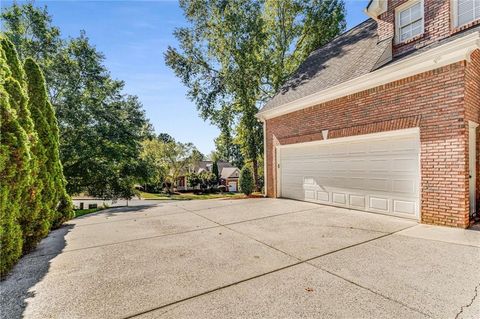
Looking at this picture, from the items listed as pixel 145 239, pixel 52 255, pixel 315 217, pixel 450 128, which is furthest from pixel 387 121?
pixel 52 255

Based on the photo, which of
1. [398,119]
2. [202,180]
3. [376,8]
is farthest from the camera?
Result: [202,180]

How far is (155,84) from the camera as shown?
44.0 feet

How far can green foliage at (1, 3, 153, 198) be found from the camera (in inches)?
514

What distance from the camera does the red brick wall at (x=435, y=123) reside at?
195 inches

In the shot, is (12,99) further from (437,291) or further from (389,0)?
(389,0)

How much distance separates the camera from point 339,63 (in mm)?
8820

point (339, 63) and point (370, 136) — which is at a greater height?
point (339, 63)

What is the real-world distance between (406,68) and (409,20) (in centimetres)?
197

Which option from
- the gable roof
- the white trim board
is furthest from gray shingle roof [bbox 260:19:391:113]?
the gable roof

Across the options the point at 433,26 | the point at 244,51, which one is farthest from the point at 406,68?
the point at 244,51

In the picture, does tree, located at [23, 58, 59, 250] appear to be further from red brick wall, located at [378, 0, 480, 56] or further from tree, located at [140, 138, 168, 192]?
red brick wall, located at [378, 0, 480, 56]

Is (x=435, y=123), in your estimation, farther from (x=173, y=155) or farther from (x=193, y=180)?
(x=193, y=180)

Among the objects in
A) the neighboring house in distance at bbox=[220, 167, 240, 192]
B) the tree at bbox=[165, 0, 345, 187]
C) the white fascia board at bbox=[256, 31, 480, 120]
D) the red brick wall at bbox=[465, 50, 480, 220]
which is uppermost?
the tree at bbox=[165, 0, 345, 187]

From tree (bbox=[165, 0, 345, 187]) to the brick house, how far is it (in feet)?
24.2
